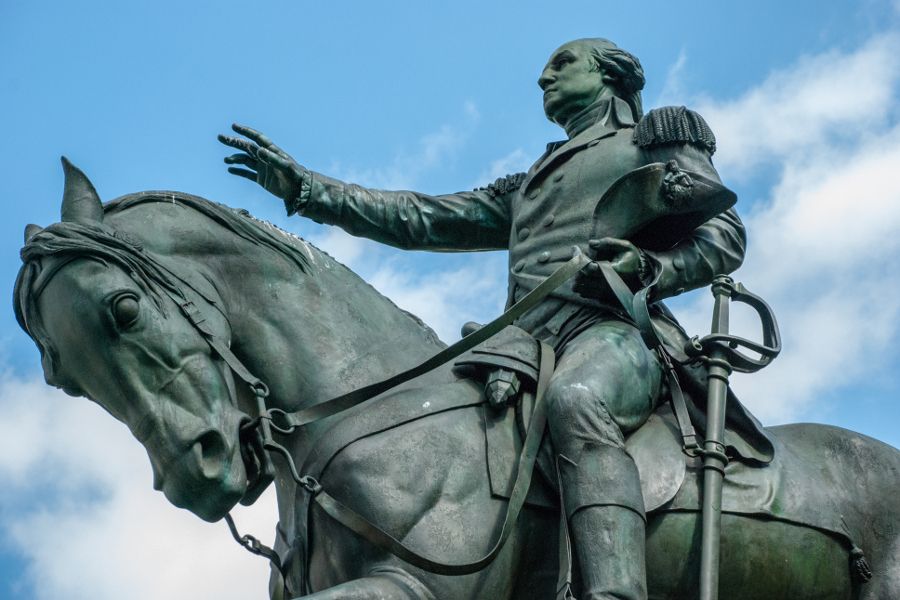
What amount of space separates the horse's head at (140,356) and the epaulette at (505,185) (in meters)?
3.32

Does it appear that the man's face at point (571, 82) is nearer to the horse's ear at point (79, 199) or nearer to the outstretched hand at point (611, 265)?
the outstretched hand at point (611, 265)

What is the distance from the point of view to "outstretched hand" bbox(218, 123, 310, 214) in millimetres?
10609

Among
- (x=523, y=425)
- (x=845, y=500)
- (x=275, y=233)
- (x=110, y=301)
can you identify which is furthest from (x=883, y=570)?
(x=110, y=301)

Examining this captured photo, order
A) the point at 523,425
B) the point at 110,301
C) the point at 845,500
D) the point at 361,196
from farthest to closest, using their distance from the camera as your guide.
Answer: the point at 361,196 → the point at 845,500 → the point at 523,425 → the point at 110,301

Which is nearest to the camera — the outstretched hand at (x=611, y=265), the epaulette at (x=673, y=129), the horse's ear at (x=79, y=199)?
the horse's ear at (x=79, y=199)

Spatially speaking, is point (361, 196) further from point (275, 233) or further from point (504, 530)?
point (504, 530)

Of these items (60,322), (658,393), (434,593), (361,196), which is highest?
→ (361,196)

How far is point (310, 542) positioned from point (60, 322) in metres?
1.75

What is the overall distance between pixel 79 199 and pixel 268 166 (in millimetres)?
2069

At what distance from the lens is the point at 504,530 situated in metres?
8.38

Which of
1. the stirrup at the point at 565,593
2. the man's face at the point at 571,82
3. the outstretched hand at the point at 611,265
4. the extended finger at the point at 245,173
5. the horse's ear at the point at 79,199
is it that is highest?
the man's face at the point at 571,82

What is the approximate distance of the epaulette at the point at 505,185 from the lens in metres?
11.2

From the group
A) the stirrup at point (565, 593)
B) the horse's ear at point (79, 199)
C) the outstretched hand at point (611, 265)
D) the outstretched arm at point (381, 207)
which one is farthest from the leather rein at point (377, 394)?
the outstretched arm at point (381, 207)

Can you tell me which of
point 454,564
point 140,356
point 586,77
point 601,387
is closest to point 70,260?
point 140,356
